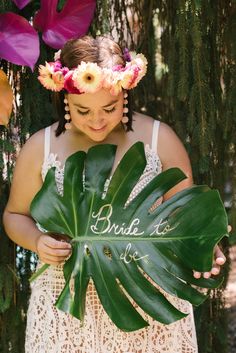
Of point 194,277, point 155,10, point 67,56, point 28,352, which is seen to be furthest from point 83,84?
point 155,10

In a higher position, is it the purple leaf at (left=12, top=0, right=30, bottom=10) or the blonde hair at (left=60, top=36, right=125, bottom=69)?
the purple leaf at (left=12, top=0, right=30, bottom=10)

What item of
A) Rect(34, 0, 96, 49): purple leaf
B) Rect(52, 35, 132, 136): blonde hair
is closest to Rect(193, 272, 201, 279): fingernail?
Rect(52, 35, 132, 136): blonde hair

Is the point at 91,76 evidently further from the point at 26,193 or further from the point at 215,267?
the point at 215,267

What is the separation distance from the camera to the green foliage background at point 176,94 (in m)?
2.38

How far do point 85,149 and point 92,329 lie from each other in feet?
1.48

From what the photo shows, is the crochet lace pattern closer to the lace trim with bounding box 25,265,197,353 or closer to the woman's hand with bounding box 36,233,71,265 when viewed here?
the lace trim with bounding box 25,265,197,353

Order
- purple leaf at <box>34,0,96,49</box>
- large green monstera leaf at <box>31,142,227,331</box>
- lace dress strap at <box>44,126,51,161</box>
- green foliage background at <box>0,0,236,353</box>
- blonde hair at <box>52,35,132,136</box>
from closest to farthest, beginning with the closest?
large green monstera leaf at <box>31,142,227,331</box>, blonde hair at <box>52,35,132,136</box>, lace dress strap at <box>44,126,51,161</box>, purple leaf at <box>34,0,96,49</box>, green foliage background at <box>0,0,236,353</box>

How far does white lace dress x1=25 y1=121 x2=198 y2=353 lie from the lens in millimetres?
1944

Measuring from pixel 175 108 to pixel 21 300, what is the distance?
82cm

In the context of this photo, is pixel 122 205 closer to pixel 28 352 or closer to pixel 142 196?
pixel 142 196

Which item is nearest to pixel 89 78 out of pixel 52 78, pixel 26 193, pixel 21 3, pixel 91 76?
pixel 91 76

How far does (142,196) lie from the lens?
6.17 ft

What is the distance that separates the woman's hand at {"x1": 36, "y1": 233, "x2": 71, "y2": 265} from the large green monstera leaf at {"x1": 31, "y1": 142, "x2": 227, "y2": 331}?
0.02 m

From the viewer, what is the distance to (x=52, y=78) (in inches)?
75.0
